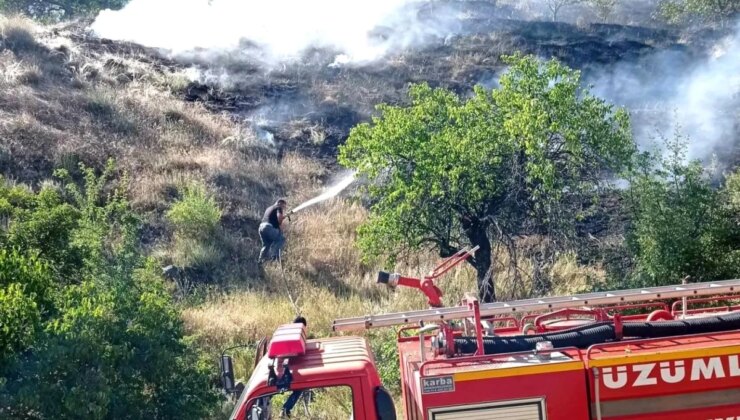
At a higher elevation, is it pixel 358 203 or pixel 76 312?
pixel 358 203

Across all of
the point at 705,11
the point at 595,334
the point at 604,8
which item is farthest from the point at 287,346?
the point at 604,8

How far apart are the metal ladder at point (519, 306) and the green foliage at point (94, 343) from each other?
3093 millimetres

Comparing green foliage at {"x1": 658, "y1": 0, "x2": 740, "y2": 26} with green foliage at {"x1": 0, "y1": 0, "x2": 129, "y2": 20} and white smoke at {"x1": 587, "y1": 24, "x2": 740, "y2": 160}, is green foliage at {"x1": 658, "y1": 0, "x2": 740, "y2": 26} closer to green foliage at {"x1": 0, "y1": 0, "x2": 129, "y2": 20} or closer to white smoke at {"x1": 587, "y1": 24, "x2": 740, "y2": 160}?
white smoke at {"x1": 587, "y1": 24, "x2": 740, "y2": 160}

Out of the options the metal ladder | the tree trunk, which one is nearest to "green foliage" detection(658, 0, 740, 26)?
the tree trunk

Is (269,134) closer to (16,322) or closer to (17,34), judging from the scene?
(17,34)

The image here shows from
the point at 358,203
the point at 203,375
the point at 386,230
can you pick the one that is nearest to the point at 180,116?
the point at 358,203

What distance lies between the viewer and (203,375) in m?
8.34

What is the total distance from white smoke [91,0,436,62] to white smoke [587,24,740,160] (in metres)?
7.89

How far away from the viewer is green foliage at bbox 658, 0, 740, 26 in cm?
2972

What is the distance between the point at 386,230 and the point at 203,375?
3.87m

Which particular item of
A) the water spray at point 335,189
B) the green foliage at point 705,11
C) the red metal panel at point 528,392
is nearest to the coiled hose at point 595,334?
the red metal panel at point 528,392

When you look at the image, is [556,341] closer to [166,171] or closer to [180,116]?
[166,171]

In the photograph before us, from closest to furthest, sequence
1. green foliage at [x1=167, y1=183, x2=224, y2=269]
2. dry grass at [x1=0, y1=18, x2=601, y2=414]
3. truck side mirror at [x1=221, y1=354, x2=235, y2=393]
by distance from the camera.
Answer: truck side mirror at [x1=221, y1=354, x2=235, y2=393]
dry grass at [x1=0, y1=18, x2=601, y2=414]
green foliage at [x1=167, y1=183, x2=224, y2=269]

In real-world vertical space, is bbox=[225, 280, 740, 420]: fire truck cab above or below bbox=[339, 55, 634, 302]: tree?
below
